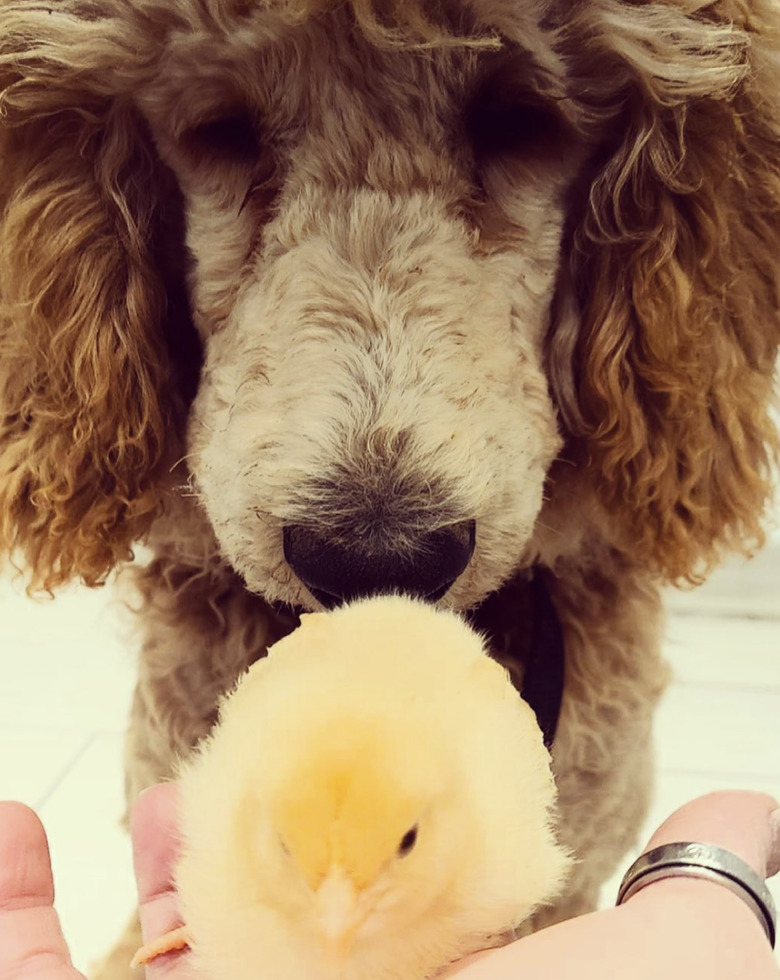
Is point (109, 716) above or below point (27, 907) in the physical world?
below

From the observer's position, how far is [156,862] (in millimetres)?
508

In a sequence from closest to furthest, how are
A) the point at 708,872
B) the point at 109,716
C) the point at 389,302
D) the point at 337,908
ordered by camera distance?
the point at 337,908 → the point at 708,872 → the point at 389,302 → the point at 109,716

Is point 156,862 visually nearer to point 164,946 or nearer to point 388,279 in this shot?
point 164,946

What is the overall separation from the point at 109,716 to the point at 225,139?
3.16ft

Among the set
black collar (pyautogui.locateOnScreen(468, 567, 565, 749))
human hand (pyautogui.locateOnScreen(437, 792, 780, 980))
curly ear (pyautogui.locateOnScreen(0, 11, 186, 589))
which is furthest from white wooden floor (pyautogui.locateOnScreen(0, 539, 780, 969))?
human hand (pyautogui.locateOnScreen(437, 792, 780, 980))

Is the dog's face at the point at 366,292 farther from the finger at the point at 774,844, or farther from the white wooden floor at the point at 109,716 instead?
the white wooden floor at the point at 109,716

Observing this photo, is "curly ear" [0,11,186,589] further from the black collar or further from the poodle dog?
the black collar

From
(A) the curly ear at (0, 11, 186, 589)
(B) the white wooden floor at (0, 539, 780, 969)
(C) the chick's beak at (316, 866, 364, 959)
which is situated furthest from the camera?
(B) the white wooden floor at (0, 539, 780, 969)

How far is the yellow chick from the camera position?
0.30m

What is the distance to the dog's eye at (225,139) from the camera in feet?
2.11

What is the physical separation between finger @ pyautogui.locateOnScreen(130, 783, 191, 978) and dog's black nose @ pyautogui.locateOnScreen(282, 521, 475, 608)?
12 cm

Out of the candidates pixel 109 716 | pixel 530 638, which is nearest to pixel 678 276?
pixel 530 638

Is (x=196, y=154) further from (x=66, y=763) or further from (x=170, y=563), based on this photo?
(x=66, y=763)

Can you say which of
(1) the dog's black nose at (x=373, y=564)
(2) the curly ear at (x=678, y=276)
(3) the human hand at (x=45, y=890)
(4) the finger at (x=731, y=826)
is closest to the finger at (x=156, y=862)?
(3) the human hand at (x=45, y=890)
